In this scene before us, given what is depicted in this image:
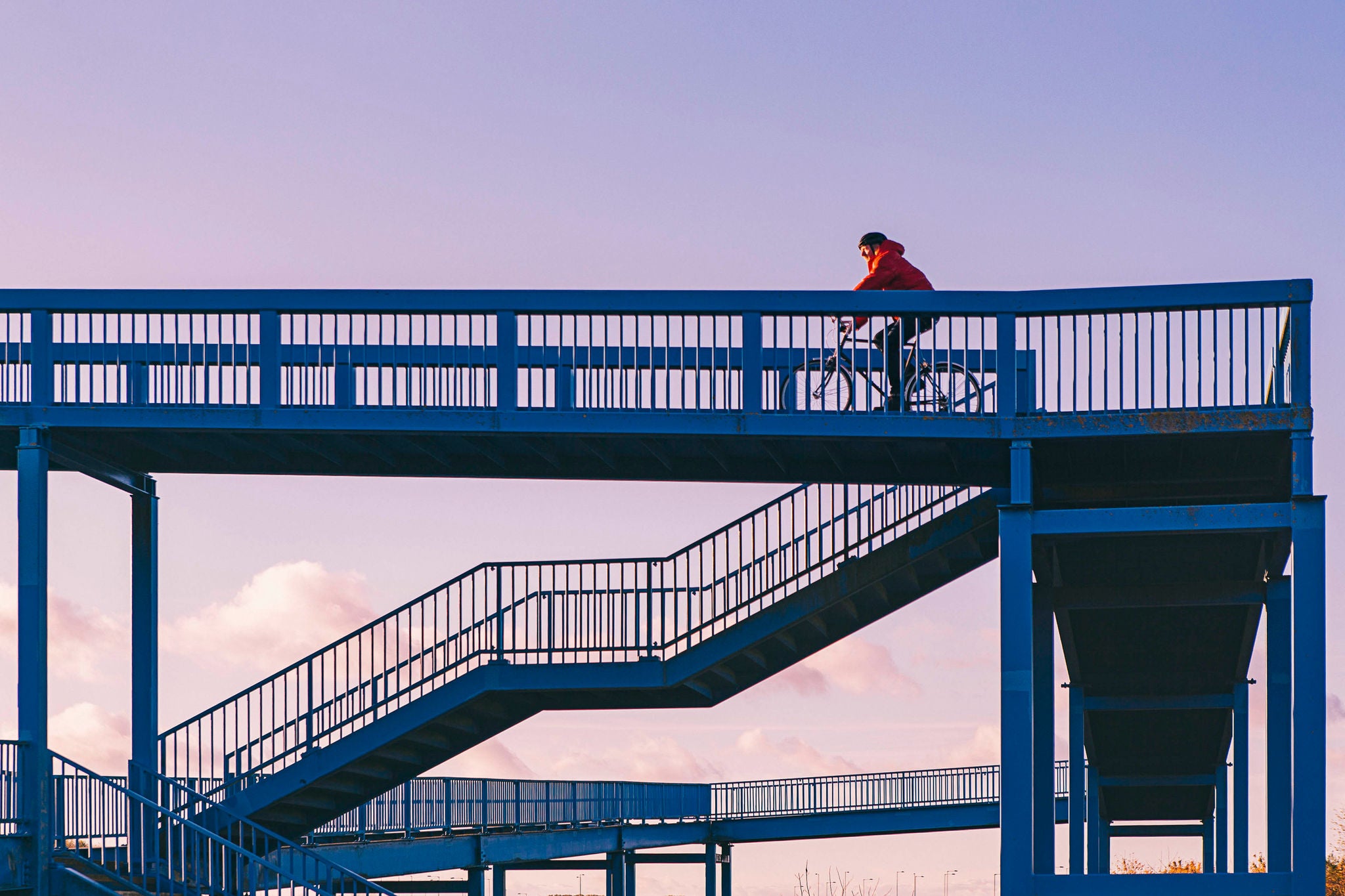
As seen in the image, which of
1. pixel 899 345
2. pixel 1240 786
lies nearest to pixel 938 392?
pixel 899 345

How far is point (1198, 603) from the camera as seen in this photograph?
21.0 m

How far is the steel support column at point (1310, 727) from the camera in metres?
17.1

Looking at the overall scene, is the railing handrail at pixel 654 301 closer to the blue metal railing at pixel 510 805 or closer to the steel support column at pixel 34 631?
the steel support column at pixel 34 631

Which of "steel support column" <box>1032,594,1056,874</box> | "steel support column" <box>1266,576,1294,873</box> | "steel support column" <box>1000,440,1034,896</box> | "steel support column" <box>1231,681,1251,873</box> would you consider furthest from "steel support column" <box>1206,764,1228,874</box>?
"steel support column" <box>1000,440,1034,896</box>

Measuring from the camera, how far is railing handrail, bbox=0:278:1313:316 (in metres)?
17.6

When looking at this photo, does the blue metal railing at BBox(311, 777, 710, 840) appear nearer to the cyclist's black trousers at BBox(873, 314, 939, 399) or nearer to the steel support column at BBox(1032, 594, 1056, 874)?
the steel support column at BBox(1032, 594, 1056, 874)

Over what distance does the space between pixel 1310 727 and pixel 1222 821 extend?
17485 millimetres

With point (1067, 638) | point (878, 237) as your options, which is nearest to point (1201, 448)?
point (878, 237)

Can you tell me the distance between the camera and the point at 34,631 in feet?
60.6

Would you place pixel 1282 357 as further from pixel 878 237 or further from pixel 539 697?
pixel 539 697

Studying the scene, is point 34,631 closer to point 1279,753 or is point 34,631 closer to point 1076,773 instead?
Result: point 1279,753

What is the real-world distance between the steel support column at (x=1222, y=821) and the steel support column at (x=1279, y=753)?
15.3 m

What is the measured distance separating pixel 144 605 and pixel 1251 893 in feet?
41.5

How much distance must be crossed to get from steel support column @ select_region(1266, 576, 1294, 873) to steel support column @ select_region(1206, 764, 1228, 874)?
15.3 metres
